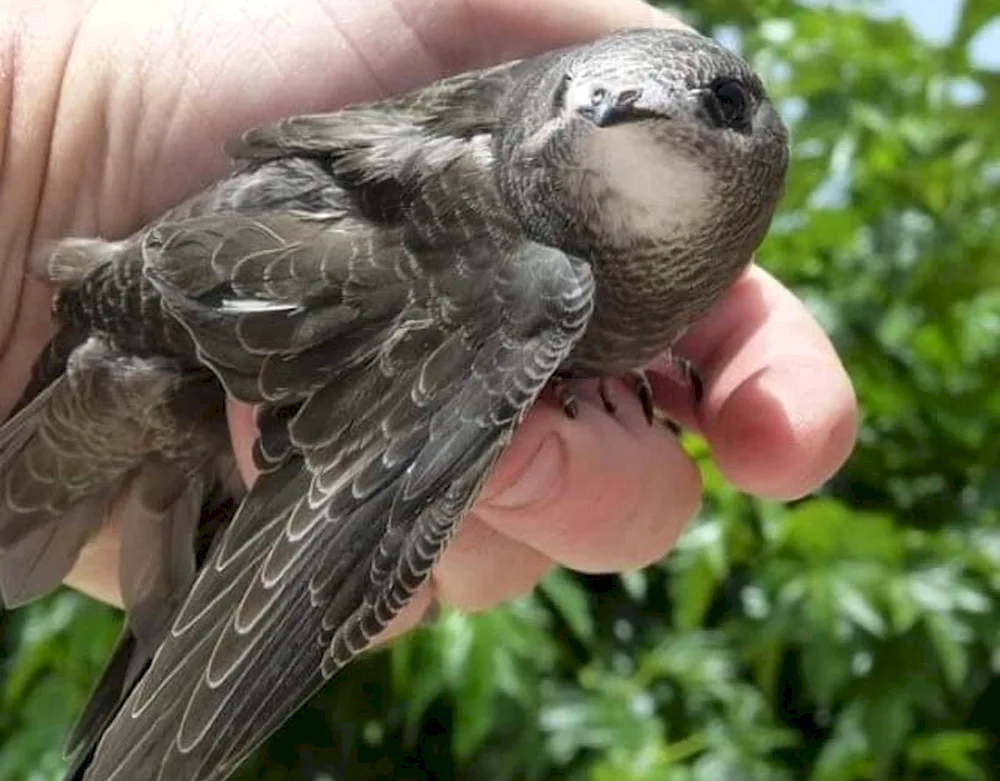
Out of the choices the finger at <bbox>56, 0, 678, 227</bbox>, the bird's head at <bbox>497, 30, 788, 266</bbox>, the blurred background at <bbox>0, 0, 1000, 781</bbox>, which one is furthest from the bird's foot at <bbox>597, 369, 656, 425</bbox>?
the blurred background at <bbox>0, 0, 1000, 781</bbox>

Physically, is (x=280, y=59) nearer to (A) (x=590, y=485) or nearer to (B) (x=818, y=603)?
(A) (x=590, y=485)

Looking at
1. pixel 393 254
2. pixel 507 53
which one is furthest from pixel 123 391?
pixel 507 53

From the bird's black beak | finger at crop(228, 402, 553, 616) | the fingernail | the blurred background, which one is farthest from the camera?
the blurred background

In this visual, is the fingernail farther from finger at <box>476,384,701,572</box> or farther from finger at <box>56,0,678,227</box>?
finger at <box>56,0,678,227</box>

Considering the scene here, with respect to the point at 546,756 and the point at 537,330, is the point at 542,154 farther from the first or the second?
the point at 546,756

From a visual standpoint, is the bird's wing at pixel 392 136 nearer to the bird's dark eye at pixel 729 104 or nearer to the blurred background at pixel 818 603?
the bird's dark eye at pixel 729 104

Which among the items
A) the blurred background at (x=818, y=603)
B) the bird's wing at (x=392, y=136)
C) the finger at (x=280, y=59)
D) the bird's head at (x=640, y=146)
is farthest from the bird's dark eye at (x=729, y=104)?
the blurred background at (x=818, y=603)

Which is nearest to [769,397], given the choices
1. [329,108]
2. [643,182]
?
[643,182]

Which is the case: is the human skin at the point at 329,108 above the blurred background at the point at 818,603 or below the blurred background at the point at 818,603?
above
